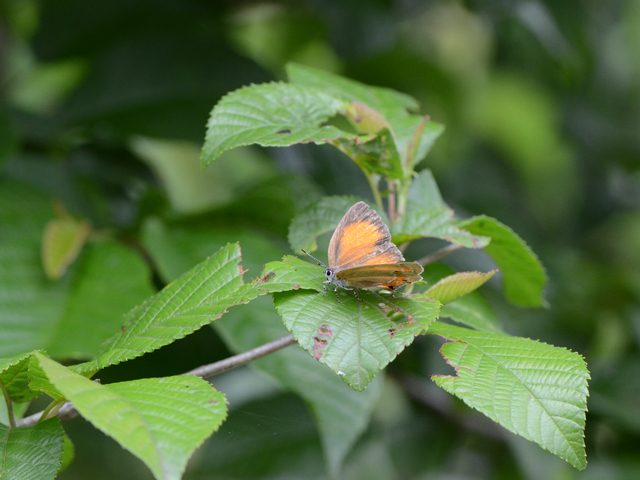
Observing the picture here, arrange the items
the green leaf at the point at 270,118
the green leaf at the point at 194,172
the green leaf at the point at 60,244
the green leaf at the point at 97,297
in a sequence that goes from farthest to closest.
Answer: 1. the green leaf at the point at 194,172
2. the green leaf at the point at 60,244
3. the green leaf at the point at 97,297
4. the green leaf at the point at 270,118

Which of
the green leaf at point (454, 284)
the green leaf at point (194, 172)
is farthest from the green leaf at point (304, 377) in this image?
the green leaf at point (194, 172)

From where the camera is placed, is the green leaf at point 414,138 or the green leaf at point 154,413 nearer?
the green leaf at point 154,413

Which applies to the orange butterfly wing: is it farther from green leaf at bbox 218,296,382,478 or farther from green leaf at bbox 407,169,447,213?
green leaf at bbox 218,296,382,478

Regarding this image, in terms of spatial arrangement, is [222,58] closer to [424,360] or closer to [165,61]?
[165,61]

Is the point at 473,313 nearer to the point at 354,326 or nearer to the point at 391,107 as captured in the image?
the point at 354,326

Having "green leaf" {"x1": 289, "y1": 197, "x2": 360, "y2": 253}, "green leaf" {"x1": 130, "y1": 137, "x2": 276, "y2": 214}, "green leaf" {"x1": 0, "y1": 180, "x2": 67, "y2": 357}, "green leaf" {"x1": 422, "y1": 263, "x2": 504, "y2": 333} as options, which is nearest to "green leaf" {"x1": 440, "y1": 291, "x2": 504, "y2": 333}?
"green leaf" {"x1": 422, "y1": 263, "x2": 504, "y2": 333}

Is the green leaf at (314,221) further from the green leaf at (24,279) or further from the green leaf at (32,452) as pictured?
the green leaf at (24,279)
